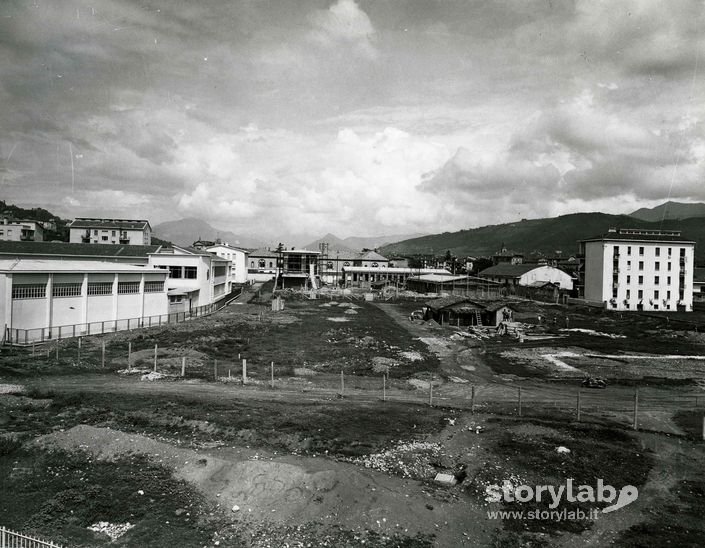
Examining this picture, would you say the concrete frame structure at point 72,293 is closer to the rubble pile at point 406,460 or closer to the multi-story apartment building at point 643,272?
the rubble pile at point 406,460

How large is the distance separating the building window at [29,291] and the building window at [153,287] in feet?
38.6

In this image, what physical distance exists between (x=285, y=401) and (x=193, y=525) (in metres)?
10.9

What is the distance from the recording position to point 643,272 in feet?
253

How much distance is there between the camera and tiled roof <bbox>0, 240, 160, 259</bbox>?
194ft

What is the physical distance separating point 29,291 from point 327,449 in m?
30.6

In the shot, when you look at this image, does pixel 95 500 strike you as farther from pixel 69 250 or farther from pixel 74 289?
pixel 69 250

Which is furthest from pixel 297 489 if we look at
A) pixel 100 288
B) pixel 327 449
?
pixel 100 288

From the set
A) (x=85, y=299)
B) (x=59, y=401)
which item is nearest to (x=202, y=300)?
(x=85, y=299)

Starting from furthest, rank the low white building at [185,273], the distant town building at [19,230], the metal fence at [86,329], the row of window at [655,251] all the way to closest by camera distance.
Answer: the distant town building at [19,230] → the row of window at [655,251] → the low white building at [185,273] → the metal fence at [86,329]

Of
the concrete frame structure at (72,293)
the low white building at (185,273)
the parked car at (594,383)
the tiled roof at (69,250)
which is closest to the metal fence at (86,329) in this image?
the concrete frame structure at (72,293)

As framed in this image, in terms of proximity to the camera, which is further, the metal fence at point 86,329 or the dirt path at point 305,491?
the metal fence at point 86,329

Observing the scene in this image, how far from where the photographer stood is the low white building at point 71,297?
3362cm

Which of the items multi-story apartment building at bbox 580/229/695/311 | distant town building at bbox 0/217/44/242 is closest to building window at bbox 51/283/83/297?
multi-story apartment building at bbox 580/229/695/311

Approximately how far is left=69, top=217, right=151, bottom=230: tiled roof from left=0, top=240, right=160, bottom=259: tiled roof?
50368mm
